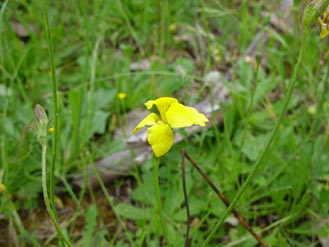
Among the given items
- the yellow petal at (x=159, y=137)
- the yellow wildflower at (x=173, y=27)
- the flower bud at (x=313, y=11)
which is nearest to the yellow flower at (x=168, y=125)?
the yellow petal at (x=159, y=137)

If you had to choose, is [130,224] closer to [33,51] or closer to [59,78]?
[59,78]

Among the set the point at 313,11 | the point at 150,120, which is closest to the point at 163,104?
the point at 150,120

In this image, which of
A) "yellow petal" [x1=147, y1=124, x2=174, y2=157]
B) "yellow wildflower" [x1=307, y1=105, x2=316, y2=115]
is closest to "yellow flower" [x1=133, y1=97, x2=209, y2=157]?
"yellow petal" [x1=147, y1=124, x2=174, y2=157]

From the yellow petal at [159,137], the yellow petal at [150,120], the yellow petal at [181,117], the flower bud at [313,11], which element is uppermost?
the flower bud at [313,11]

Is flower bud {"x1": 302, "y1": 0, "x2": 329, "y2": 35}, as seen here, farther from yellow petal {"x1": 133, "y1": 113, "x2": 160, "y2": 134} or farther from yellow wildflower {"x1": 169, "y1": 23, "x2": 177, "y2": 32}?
yellow wildflower {"x1": 169, "y1": 23, "x2": 177, "y2": 32}

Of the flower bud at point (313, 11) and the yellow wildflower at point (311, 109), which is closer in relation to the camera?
the flower bud at point (313, 11)

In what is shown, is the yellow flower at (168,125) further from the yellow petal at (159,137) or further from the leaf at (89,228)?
the leaf at (89,228)

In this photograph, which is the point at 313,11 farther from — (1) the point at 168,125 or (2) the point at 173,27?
(2) the point at 173,27
